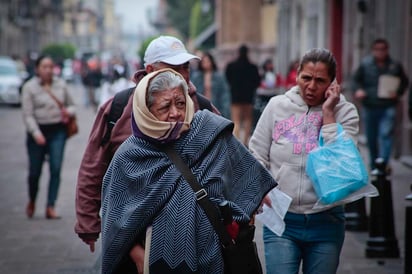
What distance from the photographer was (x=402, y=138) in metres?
16.0

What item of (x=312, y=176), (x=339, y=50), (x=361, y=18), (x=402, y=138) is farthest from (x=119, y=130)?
(x=339, y=50)

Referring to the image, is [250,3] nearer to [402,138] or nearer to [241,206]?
[402,138]

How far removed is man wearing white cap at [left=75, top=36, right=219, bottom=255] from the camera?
5.07m

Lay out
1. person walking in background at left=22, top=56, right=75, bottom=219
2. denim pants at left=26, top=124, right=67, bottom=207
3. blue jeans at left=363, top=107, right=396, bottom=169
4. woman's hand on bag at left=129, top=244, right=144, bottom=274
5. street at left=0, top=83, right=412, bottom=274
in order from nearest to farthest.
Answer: woman's hand on bag at left=129, top=244, right=144, bottom=274 → street at left=0, top=83, right=412, bottom=274 → person walking in background at left=22, top=56, right=75, bottom=219 → denim pants at left=26, top=124, right=67, bottom=207 → blue jeans at left=363, top=107, right=396, bottom=169

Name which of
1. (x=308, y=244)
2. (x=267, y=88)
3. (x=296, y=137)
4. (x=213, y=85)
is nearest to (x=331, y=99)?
(x=296, y=137)

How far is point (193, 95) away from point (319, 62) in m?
0.73

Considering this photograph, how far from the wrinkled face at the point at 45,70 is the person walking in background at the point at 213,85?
407 cm

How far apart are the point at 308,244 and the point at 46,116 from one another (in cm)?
583

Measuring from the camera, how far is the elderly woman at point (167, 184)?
3988mm

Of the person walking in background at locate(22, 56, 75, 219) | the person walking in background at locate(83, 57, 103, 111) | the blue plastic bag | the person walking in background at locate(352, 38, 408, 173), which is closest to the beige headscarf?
the blue plastic bag

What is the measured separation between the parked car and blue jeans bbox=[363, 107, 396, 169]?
820 inches

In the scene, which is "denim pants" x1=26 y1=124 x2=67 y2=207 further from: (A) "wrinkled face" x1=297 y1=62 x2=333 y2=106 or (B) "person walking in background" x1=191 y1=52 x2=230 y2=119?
(A) "wrinkled face" x1=297 y1=62 x2=333 y2=106

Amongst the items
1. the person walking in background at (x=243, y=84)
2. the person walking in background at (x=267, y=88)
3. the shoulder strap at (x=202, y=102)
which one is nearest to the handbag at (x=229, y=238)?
the shoulder strap at (x=202, y=102)

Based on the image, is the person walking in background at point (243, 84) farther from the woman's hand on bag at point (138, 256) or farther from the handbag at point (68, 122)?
the woman's hand on bag at point (138, 256)
